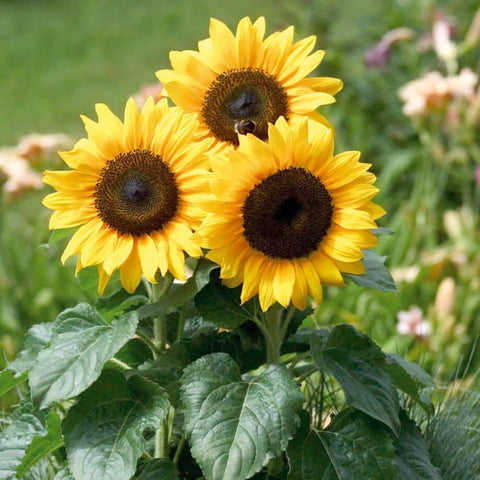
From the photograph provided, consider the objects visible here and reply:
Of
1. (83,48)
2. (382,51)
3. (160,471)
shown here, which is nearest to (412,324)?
(160,471)

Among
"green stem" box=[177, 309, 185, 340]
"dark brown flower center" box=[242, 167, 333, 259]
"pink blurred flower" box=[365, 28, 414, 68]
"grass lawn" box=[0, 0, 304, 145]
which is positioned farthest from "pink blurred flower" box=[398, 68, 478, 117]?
"grass lawn" box=[0, 0, 304, 145]

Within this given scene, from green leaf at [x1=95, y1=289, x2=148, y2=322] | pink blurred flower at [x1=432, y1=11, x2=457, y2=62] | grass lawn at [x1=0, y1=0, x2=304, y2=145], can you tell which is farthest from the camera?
grass lawn at [x1=0, y1=0, x2=304, y2=145]

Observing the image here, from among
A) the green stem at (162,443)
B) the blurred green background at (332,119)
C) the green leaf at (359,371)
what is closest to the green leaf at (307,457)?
the green leaf at (359,371)

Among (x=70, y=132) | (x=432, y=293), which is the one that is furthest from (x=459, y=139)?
(x=70, y=132)

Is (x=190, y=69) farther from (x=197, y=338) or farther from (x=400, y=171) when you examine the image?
(x=400, y=171)

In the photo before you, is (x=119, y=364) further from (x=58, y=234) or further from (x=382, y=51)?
(x=382, y=51)

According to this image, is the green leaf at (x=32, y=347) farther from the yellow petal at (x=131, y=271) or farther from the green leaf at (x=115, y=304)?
the yellow petal at (x=131, y=271)

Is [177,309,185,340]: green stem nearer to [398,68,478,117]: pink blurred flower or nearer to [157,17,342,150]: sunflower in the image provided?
[157,17,342,150]: sunflower
